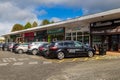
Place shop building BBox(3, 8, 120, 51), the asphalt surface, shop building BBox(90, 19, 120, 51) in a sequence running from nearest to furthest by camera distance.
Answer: the asphalt surface
shop building BBox(3, 8, 120, 51)
shop building BBox(90, 19, 120, 51)

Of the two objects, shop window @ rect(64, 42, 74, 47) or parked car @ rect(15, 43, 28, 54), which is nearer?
shop window @ rect(64, 42, 74, 47)

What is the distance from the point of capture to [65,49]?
69.6 feet

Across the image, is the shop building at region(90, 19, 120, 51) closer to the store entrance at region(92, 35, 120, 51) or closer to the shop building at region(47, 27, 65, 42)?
the store entrance at region(92, 35, 120, 51)

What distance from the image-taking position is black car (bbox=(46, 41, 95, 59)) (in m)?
21.0

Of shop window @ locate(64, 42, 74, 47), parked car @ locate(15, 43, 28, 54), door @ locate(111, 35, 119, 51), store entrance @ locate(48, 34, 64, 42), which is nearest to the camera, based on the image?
shop window @ locate(64, 42, 74, 47)

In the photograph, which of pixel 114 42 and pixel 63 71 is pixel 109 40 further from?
pixel 63 71

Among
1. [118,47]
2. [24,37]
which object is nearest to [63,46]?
[118,47]

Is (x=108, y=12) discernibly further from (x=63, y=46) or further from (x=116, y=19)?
(x=63, y=46)

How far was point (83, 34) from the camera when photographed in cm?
3406

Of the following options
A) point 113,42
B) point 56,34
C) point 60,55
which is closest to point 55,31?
point 56,34

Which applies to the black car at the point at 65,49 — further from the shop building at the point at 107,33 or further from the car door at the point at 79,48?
the shop building at the point at 107,33

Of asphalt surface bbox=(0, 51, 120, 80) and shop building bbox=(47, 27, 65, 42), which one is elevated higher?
shop building bbox=(47, 27, 65, 42)

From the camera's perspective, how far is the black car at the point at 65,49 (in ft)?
68.8

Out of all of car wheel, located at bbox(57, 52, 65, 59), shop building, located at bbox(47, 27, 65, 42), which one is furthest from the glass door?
shop building, located at bbox(47, 27, 65, 42)
